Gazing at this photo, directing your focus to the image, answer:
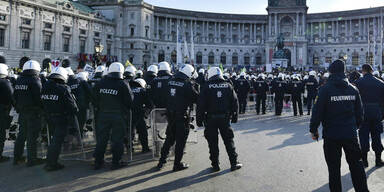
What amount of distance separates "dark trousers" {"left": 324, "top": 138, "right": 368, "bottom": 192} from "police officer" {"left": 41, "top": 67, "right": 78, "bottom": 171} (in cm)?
559

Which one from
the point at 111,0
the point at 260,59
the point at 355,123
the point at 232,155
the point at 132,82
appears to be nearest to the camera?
the point at 355,123

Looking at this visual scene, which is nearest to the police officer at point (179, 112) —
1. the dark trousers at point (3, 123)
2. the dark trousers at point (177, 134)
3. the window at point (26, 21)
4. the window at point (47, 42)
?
the dark trousers at point (177, 134)

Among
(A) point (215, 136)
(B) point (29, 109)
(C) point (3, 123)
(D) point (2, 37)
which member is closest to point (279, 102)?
(A) point (215, 136)

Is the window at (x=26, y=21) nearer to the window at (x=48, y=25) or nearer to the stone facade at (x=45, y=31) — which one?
the stone facade at (x=45, y=31)

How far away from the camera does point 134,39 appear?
62.6m

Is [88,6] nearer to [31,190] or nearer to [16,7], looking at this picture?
[16,7]

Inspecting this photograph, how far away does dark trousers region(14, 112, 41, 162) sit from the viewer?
7465mm

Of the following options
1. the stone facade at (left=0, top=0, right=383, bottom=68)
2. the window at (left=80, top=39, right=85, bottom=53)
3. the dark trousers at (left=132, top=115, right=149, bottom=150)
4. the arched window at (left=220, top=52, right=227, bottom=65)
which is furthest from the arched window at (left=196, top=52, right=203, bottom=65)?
the dark trousers at (left=132, top=115, right=149, bottom=150)

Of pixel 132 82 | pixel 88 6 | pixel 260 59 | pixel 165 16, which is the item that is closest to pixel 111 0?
pixel 88 6

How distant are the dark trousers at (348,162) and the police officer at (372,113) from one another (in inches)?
106

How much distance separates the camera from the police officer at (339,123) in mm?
5023

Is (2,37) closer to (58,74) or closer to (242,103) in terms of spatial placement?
(242,103)

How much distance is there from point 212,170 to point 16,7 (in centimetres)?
4409

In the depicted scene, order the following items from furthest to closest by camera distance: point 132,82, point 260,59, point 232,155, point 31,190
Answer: point 260,59, point 132,82, point 232,155, point 31,190
